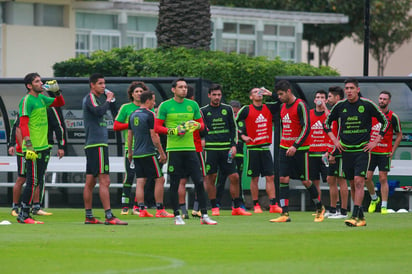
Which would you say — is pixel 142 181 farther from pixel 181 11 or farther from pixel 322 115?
pixel 181 11

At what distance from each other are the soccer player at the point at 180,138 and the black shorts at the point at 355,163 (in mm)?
1990

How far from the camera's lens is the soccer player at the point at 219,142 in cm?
1823

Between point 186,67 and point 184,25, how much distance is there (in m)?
2.01

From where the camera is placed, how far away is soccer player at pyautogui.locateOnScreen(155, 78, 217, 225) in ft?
49.9

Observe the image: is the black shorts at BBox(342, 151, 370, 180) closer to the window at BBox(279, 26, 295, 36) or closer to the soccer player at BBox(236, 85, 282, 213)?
the soccer player at BBox(236, 85, 282, 213)

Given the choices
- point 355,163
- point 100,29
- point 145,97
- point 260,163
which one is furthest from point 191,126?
point 100,29

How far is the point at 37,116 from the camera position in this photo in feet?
52.1

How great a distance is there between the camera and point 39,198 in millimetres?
18000

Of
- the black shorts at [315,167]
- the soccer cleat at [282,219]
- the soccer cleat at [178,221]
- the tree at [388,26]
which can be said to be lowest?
the soccer cleat at [282,219]

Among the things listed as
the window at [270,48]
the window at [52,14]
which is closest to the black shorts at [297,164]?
the window at [52,14]

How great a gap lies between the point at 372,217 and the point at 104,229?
4.95 metres

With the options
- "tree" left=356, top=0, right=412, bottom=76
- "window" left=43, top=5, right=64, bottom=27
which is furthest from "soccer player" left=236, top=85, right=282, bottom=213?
"tree" left=356, top=0, right=412, bottom=76

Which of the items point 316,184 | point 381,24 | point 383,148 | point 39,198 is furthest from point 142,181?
point 381,24

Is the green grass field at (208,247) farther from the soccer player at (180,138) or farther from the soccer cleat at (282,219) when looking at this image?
the soccer player at (180,138)
